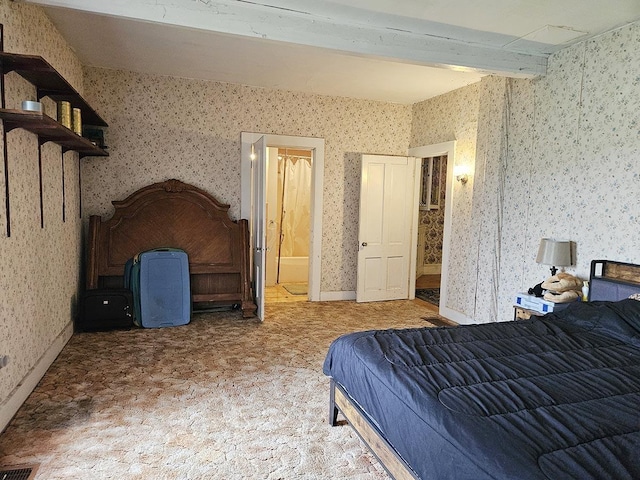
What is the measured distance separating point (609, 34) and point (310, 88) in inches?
122

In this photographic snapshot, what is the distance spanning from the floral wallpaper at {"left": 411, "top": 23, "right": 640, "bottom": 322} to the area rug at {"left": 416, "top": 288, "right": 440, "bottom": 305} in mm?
898

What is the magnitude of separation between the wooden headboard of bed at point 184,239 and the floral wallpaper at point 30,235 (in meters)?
0.52

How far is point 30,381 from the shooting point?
2838mm

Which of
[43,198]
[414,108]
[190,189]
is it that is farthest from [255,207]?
[414,108]

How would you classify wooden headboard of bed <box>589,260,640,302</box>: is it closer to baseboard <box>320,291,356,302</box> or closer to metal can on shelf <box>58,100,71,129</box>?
baseboard <box>320,291,356,302</box>

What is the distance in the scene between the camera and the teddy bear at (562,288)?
10.4ft

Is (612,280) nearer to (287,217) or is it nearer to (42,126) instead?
(42,126)

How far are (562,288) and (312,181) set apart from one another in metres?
3.34

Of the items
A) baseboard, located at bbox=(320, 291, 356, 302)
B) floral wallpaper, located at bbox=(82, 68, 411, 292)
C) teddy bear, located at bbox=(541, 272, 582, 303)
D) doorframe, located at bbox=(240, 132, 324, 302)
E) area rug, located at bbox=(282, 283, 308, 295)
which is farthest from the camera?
area rug, located at bbox=(282, 283, 308, 295)

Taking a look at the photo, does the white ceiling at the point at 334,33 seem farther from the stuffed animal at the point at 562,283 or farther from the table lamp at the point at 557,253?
the stuffed animal at the point at 562,283

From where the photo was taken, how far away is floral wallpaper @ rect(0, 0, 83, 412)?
252 cm

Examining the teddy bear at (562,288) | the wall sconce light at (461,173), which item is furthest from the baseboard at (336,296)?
the teddy bear at (562,288)

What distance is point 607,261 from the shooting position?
10.2 feet

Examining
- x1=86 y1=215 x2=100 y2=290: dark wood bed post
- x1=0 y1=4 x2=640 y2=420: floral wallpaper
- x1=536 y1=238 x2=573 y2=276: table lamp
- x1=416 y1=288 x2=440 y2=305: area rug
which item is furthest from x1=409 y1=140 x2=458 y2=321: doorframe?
x1=86 y1=215 x2=100 y2=290: dark wood bed post
